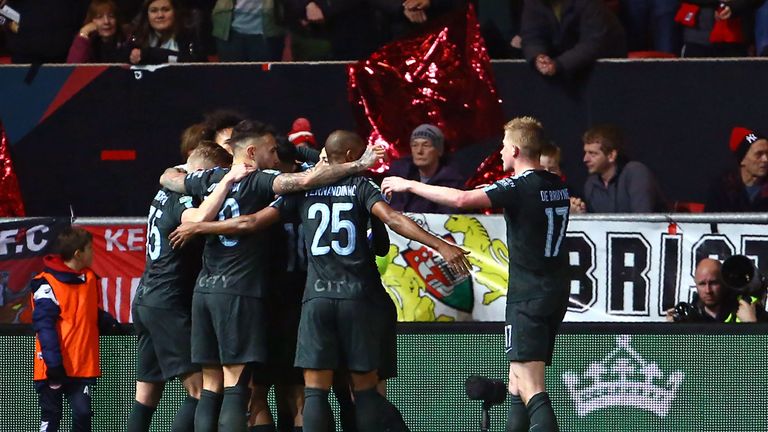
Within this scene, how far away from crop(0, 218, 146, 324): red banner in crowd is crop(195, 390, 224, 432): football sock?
5.95ft

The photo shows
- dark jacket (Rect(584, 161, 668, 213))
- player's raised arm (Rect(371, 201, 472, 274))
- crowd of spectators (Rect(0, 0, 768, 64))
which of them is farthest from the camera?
crowd of spectators (Rect(0, 0, 768, 64))

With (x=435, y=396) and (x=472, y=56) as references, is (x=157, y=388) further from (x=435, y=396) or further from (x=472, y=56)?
(x=472, y=56)

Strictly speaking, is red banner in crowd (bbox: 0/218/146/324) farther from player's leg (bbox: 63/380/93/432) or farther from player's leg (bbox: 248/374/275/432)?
player's leg (bbox: 248/374/275/432)

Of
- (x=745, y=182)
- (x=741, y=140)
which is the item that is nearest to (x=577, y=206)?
(x=745, y=182)

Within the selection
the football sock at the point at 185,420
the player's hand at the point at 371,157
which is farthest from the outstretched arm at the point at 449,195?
the football sock at the point at 185,420

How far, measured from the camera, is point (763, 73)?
43.2 feet

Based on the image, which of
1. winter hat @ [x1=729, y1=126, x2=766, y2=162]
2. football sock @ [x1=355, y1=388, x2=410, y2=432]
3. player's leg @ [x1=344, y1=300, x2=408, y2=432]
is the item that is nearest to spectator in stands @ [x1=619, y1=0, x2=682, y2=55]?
winter hat @ [x1=729, y1=126, x2=766, y2=162]

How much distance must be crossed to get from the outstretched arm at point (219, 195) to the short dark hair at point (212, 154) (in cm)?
45

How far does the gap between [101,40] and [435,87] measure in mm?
2956

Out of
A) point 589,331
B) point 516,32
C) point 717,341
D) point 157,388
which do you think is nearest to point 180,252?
point 157,388

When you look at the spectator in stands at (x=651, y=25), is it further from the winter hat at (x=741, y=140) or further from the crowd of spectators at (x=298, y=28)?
the winter hat at (x=741, y=140)

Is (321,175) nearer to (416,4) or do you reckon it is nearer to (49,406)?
(49,406)

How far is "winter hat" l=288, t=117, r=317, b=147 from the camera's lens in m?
12.6

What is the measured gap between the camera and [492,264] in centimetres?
1155
